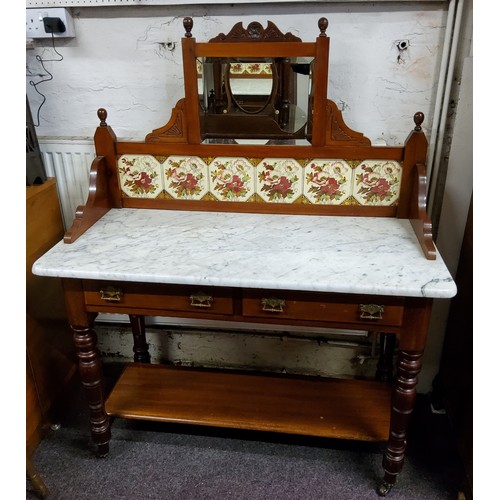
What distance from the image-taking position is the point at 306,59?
151cm

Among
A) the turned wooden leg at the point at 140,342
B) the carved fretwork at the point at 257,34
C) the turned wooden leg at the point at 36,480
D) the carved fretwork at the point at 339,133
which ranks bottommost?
the turned wooden leg at the point at 36,480

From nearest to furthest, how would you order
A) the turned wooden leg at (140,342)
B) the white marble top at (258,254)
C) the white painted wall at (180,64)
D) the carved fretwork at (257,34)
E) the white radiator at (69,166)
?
the white marble top at (258,254) → the carved fretwork at (257,34) → the white painted wall at (180,64) → the white radiator at (69,166) → the turned wooden leg at (140,342)

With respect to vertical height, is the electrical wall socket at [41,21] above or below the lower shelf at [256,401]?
above

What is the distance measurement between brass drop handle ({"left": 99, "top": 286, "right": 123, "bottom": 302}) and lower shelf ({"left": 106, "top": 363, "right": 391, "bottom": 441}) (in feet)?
1.74

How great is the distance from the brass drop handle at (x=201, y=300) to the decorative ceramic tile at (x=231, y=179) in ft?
1.45

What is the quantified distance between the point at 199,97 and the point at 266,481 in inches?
51.4

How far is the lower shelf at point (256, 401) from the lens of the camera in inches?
65.7

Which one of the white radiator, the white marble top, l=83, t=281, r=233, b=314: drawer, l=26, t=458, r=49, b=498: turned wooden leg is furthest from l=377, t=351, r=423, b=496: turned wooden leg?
the white radiator

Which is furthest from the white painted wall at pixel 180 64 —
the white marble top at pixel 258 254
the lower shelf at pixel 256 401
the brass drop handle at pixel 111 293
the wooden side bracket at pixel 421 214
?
the lower shelf at pixel 256 401

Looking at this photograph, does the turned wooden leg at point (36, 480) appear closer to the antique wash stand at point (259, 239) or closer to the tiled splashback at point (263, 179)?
A: the antique wash stand at point (259, 239)

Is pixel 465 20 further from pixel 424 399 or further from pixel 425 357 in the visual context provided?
pixel 424 399

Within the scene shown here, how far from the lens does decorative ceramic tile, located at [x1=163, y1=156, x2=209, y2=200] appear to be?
5.46 ft

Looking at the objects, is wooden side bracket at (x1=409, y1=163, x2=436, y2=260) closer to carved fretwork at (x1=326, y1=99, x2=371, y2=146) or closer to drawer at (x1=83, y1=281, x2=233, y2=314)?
carved fretwork at (x1=326, y1=99, x2=371, y2=146)

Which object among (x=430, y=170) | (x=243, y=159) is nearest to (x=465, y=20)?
(x=430, y=170)
